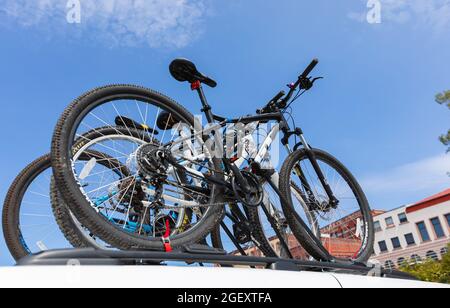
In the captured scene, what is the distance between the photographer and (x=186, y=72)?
11.4 feet

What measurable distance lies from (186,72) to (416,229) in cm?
4988

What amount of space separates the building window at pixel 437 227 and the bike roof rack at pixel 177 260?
49566 millimetres

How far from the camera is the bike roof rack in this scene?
138cm

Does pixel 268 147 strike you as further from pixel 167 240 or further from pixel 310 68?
pixel 167 240

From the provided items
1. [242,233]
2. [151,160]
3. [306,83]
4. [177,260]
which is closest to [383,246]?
[306,83]

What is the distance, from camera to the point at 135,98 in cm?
303

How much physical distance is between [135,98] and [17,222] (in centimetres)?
126

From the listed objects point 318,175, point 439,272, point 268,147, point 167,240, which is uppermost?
point 268,147

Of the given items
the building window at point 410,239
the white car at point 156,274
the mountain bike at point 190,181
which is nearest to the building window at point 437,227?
the building window at point 410,239

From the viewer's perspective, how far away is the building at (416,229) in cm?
4566

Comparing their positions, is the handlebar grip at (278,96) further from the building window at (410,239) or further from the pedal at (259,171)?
the building window at (410,239)

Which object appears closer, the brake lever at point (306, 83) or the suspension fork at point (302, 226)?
the suspension fork at point (302, 226)
